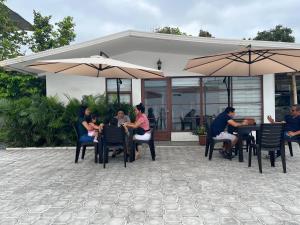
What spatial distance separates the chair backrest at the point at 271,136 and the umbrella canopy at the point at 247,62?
1348mm

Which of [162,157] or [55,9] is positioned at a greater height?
[55,9]

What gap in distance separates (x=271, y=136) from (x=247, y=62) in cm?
178

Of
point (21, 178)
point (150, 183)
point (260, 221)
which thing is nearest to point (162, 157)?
point (150, 183)

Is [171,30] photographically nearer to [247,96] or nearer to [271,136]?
[247,96]

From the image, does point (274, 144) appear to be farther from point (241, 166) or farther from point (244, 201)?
point (244, 201)

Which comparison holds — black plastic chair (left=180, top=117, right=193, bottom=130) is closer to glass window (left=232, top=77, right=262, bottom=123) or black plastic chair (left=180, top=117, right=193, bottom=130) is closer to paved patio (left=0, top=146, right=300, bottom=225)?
glass window (left=232, top=77, right=262, bottom=123)

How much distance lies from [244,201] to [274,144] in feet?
6.84

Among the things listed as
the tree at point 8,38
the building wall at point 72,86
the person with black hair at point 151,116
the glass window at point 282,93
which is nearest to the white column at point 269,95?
the glass window at point 282,93

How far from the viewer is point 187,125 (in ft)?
34.3

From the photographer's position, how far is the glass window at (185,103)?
10.4 m

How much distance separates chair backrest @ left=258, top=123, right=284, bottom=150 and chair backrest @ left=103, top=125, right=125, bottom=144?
265 cm

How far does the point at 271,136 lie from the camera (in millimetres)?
5691

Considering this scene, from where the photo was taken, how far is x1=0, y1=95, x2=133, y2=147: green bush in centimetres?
906

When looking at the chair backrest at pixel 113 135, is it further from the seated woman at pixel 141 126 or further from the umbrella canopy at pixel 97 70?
the umbrella canopy at pixel 97 70
